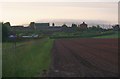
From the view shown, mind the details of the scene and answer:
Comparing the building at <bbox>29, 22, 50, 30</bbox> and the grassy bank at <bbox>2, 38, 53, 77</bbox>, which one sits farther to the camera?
the building at <bbox>29, 22, 50, 30</bbox>

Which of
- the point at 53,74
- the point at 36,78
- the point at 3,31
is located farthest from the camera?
the point at 3,31

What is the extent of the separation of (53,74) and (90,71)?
1.77 metres

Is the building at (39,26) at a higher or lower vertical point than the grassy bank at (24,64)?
higher

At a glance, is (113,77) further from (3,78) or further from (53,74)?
(3,78)

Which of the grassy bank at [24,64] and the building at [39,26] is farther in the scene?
the building at [39,26]

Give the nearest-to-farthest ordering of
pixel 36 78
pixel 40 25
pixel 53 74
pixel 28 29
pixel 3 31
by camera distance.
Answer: pixel 36 78 → pixel 53 74 → pixel 3 31 → pixel 28 29 → pixel 40 25

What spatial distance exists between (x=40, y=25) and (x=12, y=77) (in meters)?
97.7

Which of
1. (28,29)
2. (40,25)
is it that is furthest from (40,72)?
(40,25)

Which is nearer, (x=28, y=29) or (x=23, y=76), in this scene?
(x=23, y=76)

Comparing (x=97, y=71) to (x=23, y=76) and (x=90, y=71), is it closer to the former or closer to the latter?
(x=90, y=71)

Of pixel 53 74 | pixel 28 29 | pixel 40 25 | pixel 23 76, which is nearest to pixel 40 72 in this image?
pixel 53 74

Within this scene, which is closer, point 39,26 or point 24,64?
point 24,64

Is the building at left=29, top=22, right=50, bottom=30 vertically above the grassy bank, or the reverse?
the building at left=29, top=22, right=50, bottom=30

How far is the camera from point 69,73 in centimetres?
1345
